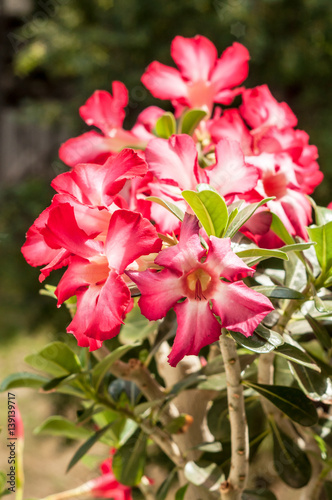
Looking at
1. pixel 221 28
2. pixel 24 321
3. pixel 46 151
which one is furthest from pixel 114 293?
pixel 46 151

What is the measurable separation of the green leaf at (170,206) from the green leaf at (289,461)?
0.34 metres

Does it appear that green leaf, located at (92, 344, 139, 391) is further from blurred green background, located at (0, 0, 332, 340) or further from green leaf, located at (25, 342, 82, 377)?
blurred green background, located at (0, 0, 332, 340)

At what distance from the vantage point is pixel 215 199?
409mm

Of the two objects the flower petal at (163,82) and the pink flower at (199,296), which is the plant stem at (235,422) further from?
the flower petal at (163,82)

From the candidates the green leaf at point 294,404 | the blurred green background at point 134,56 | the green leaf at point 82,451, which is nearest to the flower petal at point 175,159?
the green leaf at point 294,404

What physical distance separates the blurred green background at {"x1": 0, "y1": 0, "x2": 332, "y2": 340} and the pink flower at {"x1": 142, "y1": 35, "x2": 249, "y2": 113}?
5.47ft

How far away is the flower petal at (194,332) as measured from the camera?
0.39 metres

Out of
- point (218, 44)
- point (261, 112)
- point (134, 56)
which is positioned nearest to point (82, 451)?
point (261, 112)

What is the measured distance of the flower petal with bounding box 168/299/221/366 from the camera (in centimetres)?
39

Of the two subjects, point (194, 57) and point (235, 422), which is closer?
point (235, 422)

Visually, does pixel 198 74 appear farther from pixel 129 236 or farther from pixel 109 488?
pixel 109 488

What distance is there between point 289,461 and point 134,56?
2.46 metres

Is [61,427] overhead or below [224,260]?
below

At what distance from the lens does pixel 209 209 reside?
0.42m
